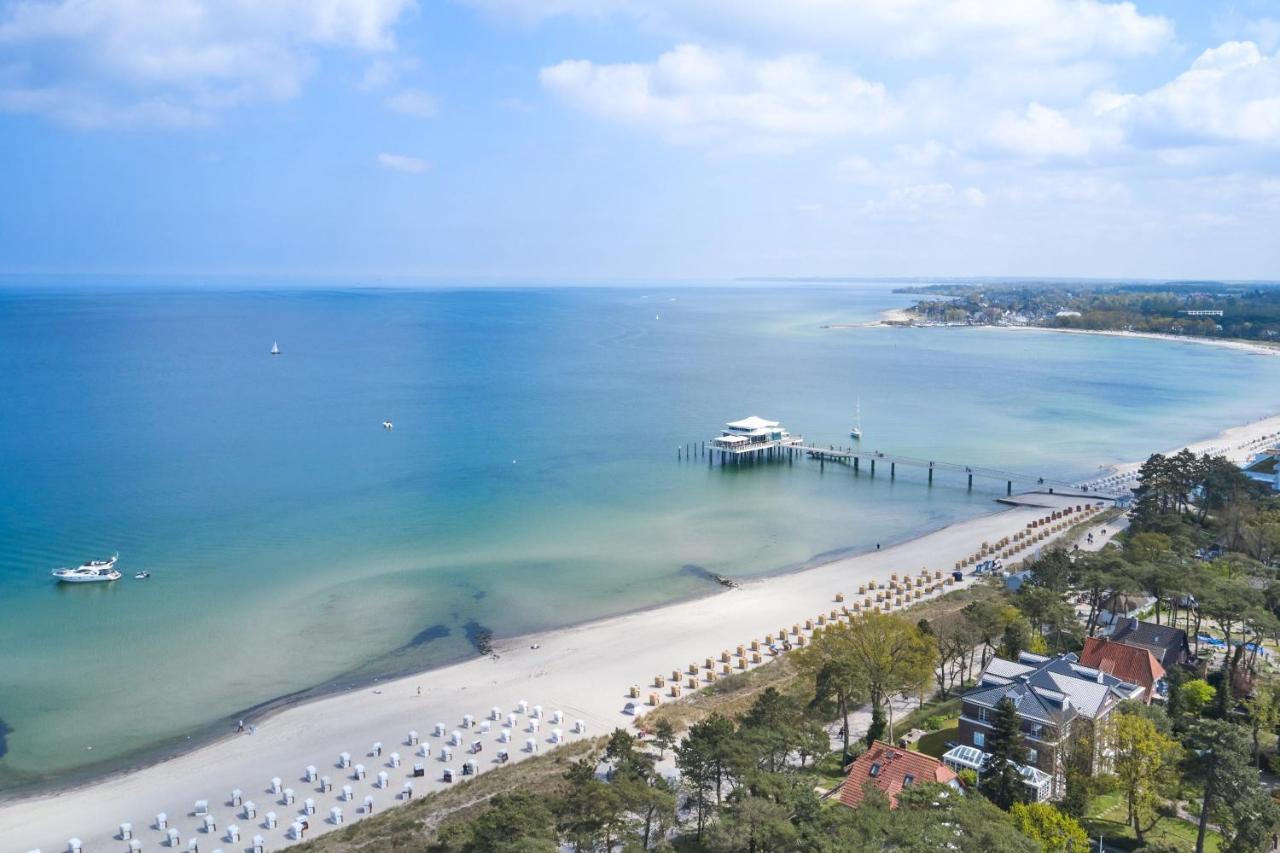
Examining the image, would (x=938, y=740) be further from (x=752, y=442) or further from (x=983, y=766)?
(x=752, y=442)

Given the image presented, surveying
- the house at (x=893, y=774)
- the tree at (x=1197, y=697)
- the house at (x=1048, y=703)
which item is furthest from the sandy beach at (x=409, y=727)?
the tree at (x=1197, y=697)

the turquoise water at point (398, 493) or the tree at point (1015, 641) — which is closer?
the tree at point (1015, 641)

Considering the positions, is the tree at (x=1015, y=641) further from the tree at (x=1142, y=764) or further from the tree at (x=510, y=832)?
the tree at (x=510, y=832)

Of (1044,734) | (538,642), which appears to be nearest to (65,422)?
(538,642)

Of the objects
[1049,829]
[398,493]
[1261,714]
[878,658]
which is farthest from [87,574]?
[1261,714]

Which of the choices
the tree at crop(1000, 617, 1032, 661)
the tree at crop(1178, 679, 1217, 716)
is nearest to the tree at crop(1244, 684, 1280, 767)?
the tree at crop(1178, 679, 1217, 716)

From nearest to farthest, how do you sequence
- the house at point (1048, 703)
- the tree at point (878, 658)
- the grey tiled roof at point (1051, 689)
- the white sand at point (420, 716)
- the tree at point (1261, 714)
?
the house at point (1048, 703)
the grey tiled roof at point (1051, 689)
the tree at point (1261, 714)
the white sand at point (420, 716)
the tree at point (878, 658)

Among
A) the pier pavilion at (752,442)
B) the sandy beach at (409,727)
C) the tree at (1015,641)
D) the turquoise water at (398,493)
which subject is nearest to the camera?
the sandy beach at (409,727)

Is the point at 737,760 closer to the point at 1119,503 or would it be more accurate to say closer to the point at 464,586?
the point at 464,586
